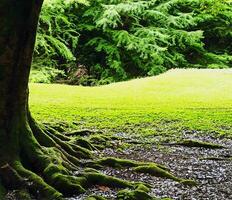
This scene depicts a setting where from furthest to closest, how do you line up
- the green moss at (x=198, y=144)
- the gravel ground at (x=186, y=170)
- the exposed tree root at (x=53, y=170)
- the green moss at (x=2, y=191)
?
the green moss at (x=198, y=144), the gravel ground at (x=186, y=170), the exposed tree root at (x=53, y=170), the green moss at (x=2, y=191)

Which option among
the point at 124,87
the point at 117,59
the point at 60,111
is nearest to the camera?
the point at 60,111

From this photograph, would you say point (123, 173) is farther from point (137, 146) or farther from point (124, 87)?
point (124, 87)

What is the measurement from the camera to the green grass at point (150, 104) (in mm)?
15656

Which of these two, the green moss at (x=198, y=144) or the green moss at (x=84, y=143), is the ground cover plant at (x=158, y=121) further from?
the green moss at (x=84, y=143)

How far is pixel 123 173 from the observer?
9.01 meters

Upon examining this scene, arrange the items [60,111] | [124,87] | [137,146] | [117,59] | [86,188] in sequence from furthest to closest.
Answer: [117,59] < [124,87] < [60,111] < [137,146] < [86,188]

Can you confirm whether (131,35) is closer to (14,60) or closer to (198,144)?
(198,144)

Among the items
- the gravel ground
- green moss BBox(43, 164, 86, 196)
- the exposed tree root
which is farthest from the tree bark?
the gravel ground

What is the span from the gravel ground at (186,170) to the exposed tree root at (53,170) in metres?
0.20

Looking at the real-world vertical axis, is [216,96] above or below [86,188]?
above

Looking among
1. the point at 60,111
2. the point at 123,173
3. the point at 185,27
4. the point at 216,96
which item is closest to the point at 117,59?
the point at 185,27

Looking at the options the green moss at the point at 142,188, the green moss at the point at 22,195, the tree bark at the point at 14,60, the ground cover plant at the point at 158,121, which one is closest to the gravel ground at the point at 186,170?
the ground cover plant at the point at 158,121

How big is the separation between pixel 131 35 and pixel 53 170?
30972 mm

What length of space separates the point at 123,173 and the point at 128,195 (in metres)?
1.71
